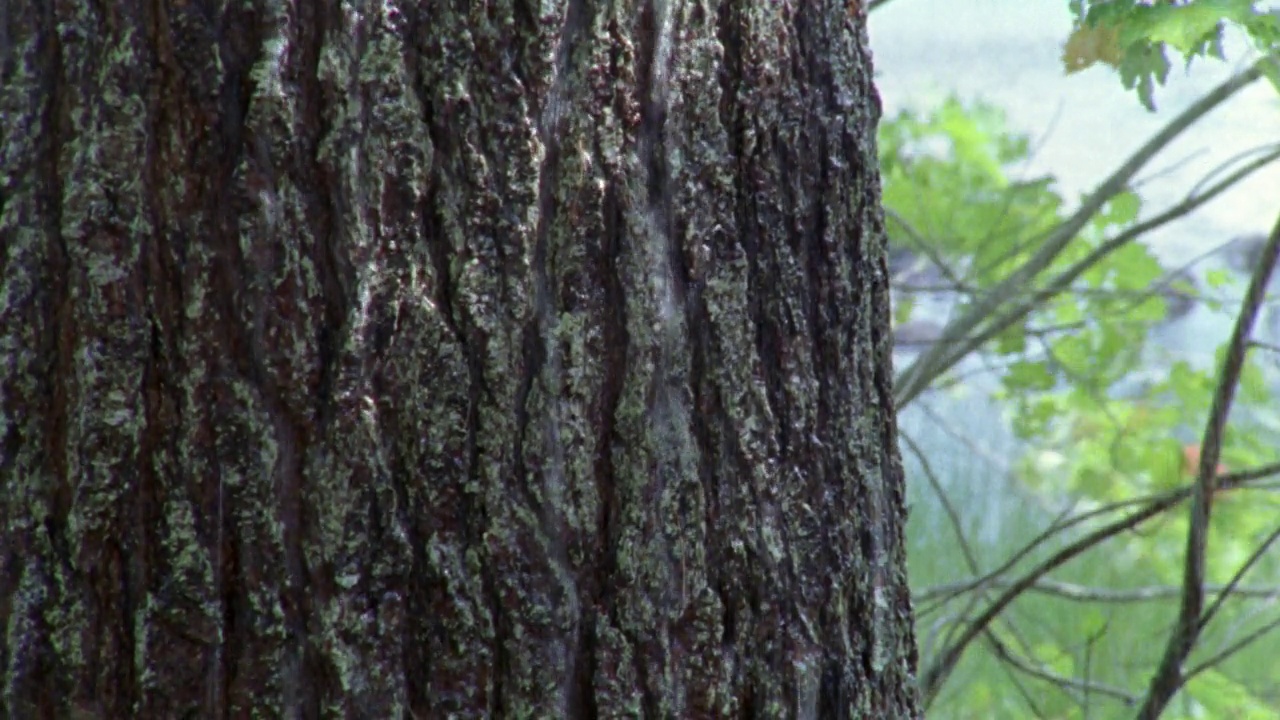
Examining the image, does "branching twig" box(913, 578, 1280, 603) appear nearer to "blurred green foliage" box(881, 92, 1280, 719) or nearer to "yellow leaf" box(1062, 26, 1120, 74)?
"blurred green foliage" box(881, 92, 1280, 719)

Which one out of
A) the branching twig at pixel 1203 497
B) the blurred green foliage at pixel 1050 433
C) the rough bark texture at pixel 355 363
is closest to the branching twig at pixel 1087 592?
the blurred green foliage at pixel 1050 433

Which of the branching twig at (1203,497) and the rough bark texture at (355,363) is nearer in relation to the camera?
the rough bark texture at (355,363)

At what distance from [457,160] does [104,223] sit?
24cm

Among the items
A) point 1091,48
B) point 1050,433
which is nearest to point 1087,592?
point 1050,433

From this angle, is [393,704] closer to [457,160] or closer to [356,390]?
[356,390]

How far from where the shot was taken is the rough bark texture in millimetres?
879

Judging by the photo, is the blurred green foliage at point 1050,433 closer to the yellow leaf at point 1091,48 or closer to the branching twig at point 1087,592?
the branching twig at point 1087,592

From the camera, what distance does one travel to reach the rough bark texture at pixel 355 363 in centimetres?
88

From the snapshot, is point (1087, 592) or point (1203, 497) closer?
point (1203, 497)

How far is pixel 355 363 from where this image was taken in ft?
2.92

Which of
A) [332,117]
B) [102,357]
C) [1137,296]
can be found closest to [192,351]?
[102,357]

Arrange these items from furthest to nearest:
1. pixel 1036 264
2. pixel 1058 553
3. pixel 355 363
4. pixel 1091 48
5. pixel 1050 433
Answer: pixel 1050 433 < pixel 1036 264 < pixel 1058 553 < pixel 1091 48 < pixel 355 363

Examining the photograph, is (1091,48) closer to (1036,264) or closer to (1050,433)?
(1036,264)

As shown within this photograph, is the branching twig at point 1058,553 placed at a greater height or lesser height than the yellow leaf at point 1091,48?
lesser
